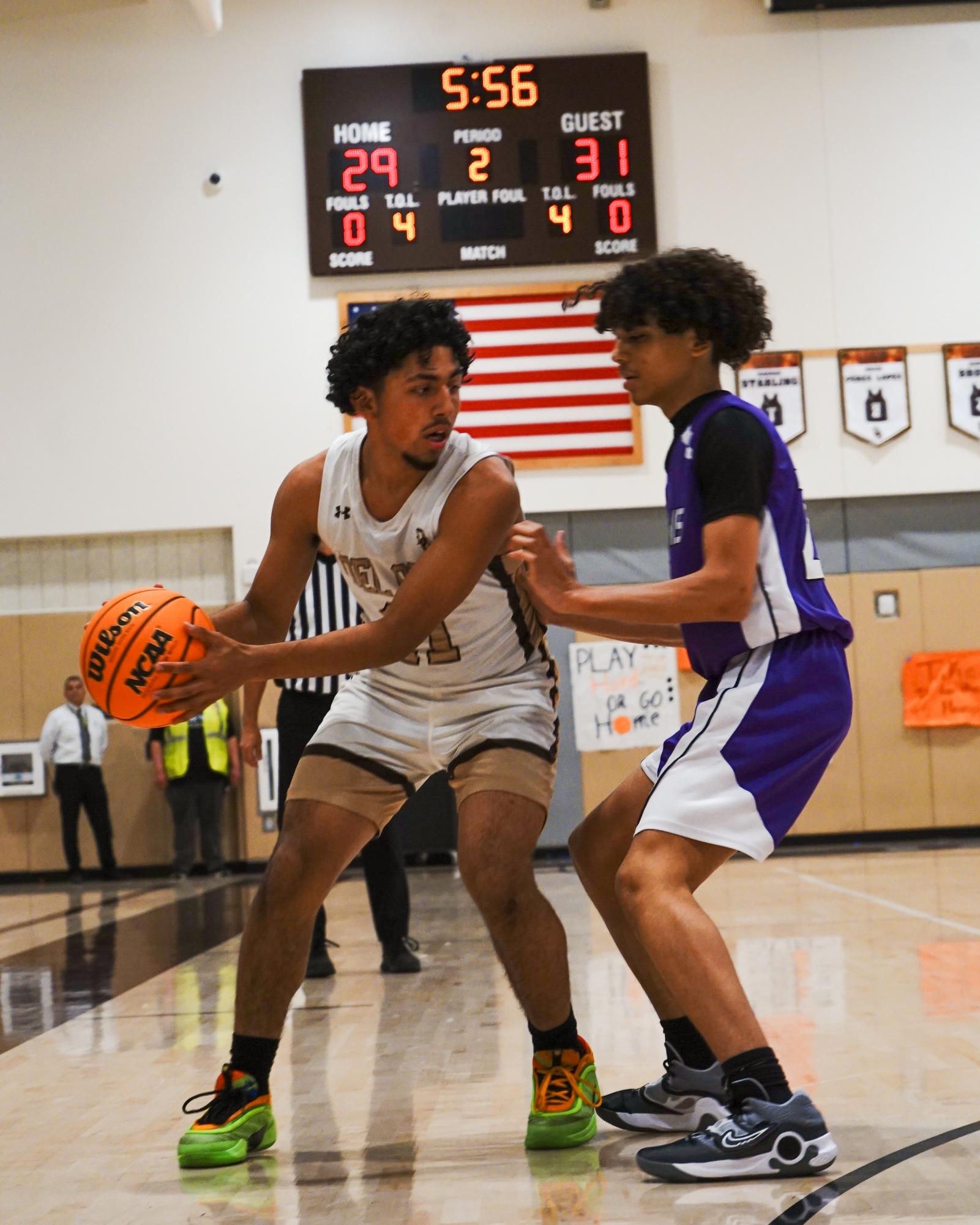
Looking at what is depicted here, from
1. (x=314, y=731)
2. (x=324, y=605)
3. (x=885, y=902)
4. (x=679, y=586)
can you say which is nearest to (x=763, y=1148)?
(x=679, y=586)

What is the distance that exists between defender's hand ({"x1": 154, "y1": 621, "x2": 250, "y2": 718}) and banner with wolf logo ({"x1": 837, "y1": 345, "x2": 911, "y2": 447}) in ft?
33.6

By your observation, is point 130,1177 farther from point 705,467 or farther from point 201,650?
point 705,467

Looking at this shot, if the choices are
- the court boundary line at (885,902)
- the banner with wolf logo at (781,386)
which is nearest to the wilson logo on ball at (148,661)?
the court boundary line at (885,902)

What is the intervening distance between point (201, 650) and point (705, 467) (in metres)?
1.11

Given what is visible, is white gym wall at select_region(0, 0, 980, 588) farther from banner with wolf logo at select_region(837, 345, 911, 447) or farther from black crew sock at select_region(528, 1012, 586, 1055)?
black crew sock at select_region(528, 1012, 586, 1055)

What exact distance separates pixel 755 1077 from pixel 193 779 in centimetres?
953

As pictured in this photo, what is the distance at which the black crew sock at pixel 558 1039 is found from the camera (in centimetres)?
293

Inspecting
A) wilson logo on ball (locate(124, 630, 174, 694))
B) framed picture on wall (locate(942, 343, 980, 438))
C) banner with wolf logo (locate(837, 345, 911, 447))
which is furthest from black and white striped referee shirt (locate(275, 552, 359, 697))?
framed picture on wall (locate(942, 343, 980, 438))

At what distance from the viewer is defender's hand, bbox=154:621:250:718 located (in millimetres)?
2723

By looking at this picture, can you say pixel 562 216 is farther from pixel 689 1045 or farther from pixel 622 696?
pixel 689 1045

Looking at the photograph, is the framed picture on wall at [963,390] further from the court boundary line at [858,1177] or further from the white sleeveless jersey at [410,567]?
the court boundary line at [858,1177]

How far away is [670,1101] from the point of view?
295 centimetres

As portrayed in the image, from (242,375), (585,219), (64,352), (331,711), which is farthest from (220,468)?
(331,711)

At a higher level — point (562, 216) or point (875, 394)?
point (562, 216)
